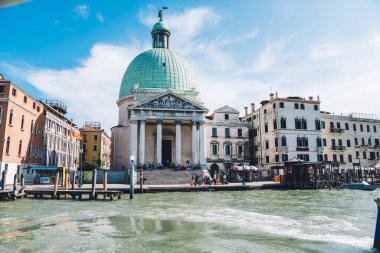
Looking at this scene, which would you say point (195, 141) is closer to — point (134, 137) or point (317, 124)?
point (134, 137)

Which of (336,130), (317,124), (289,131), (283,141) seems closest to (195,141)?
(283,141)

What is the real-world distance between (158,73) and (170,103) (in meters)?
7.18

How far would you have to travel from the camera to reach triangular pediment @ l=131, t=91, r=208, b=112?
34859mm

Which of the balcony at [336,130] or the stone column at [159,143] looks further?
the balcony at [336,130]

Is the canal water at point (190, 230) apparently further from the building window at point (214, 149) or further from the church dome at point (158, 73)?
the church dome at point (158, 73)

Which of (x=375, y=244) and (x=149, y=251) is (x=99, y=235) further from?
(x=375, y=244)

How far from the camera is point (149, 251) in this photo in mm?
7629

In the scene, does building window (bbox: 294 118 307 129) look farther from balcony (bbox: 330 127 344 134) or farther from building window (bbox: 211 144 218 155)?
building window (bbox: 211 144 218 155)

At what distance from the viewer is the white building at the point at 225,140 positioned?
135ft

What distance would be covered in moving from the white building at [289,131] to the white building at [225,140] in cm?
281

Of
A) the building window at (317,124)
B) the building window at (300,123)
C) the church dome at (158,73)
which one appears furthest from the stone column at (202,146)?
the building window at (317,124)

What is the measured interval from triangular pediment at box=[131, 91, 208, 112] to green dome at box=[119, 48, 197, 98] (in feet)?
16.8

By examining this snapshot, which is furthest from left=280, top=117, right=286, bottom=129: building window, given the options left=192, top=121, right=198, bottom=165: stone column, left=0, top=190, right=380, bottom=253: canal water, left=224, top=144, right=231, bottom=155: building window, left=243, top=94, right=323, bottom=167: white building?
left=0, top=190, right=380, bottom=253: canal water

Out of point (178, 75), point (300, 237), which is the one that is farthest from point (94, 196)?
point (178, 75)
